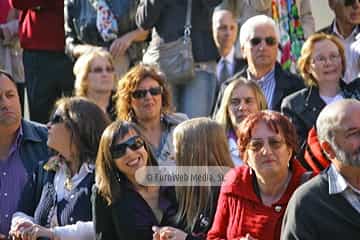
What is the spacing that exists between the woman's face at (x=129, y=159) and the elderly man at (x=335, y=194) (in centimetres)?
110

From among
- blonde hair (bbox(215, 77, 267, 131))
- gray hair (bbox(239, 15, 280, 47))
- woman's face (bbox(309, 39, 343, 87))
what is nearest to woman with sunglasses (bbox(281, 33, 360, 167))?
woman's face (bbox(309, 39, 343, 87))

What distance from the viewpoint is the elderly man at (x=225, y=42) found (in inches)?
366

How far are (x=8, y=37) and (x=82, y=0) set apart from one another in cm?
94

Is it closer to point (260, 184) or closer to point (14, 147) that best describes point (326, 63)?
point (260, 184)

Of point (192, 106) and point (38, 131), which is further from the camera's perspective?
point (192, 106)

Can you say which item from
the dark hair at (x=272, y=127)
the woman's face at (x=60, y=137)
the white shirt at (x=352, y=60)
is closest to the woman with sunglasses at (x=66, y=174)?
the woman's face at (x=60, y=137)

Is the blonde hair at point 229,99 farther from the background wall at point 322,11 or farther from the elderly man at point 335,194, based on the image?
the background wall at point 322,11

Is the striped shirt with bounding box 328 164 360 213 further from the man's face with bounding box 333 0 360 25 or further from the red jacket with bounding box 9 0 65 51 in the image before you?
the red jacket with bounding box 9 0 65 51

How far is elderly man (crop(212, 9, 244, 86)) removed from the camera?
366 inches

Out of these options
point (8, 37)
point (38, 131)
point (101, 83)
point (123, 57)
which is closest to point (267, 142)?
point (38, 131)

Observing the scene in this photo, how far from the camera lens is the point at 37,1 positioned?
9469mm

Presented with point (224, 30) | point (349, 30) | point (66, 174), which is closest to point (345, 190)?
point (66, 174)

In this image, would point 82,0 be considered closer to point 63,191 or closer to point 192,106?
point 192,106

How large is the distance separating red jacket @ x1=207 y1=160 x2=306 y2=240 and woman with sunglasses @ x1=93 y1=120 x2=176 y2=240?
38 centimetres
